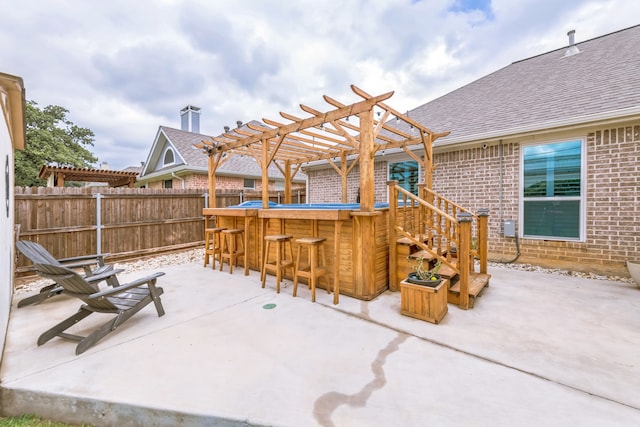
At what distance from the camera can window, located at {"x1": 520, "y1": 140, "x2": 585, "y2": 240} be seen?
4.91 m

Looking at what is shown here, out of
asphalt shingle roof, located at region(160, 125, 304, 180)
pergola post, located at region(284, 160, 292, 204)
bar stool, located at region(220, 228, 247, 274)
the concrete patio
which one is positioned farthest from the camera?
asphalt shingle roof, located at region(160, 125, 304, 180)

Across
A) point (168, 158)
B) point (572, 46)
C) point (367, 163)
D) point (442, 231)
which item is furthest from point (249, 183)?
point (572, 46)

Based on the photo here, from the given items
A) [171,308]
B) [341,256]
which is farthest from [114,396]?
[341,256]

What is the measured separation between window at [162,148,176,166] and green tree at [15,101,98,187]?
637 centimetres

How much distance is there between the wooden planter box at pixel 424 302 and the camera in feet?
9.56

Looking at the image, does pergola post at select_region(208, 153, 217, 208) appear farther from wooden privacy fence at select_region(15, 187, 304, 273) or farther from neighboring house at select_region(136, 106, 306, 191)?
neighboring house at select_region(136, 106, 306, 191)

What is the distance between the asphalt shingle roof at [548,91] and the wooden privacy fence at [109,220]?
7408 mm

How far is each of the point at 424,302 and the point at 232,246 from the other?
145 inches

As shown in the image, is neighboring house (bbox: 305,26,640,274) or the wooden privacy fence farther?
the wooden privacy fence

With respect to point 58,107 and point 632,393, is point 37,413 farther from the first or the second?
point 58,107

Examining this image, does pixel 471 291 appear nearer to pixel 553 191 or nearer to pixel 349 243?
pixel 349 243

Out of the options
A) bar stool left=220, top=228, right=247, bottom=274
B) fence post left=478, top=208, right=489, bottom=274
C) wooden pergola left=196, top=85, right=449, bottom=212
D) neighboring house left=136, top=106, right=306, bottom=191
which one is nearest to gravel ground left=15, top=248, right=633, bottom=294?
bar stool left=220, top=228, right=247, bottom=274

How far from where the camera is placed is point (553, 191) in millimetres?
5117

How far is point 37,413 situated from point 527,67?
11.4m
